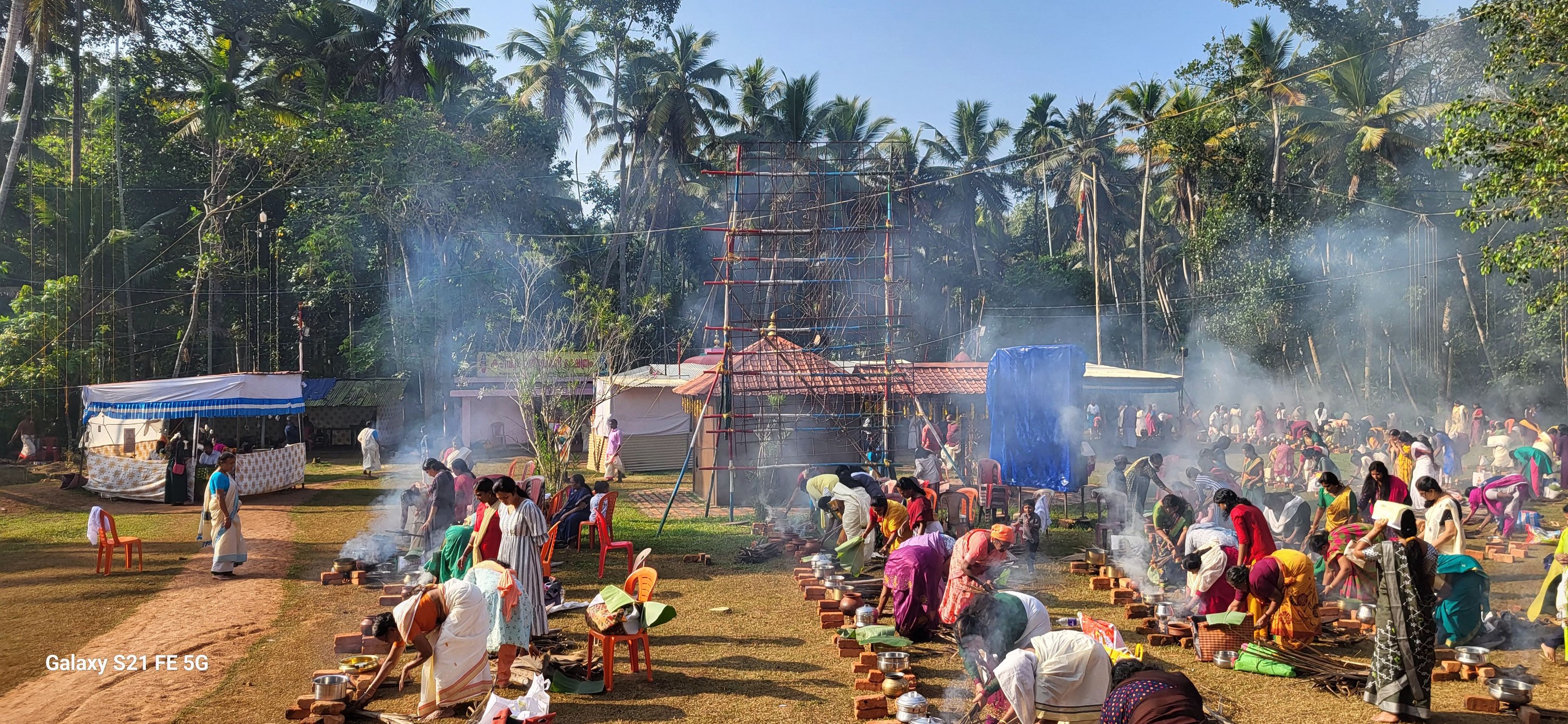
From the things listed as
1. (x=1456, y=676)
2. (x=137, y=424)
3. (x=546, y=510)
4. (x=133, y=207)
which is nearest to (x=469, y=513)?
(x=546, y=510)

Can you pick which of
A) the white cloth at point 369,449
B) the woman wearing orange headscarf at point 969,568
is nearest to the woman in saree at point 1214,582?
the woman wearing orange headscarf at point 969,568

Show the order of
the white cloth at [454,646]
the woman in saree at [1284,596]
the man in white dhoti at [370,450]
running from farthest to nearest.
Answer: the man in white dhoti at [370,450]
the woman in saree at [1284,596]
the white cloth at [454,646]

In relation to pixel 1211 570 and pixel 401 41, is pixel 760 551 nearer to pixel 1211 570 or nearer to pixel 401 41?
pixel 1211 570

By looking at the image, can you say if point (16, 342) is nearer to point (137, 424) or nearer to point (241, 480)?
point (137, 424)

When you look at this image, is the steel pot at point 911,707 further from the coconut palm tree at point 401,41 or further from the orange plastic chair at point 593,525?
the coconut palm tree at point 401,41

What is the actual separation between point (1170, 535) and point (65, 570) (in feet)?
44.1

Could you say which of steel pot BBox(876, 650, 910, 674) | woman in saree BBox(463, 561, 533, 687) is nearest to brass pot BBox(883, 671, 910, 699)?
steel pot BBox(876, 650, 910, 674)

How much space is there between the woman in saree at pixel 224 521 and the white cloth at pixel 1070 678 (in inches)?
407

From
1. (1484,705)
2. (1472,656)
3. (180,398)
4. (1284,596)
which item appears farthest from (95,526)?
(1472,656)

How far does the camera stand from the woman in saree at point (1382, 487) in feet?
31.1

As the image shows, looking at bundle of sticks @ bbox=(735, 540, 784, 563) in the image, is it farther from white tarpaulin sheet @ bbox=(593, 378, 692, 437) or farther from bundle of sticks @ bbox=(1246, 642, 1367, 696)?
white tarpaulin sheet @ bbox=(593, 378, 692, 437)

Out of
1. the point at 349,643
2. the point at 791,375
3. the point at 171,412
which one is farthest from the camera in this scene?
the point at 171,412

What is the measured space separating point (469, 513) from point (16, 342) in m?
21.5

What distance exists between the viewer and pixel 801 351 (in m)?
16.5
